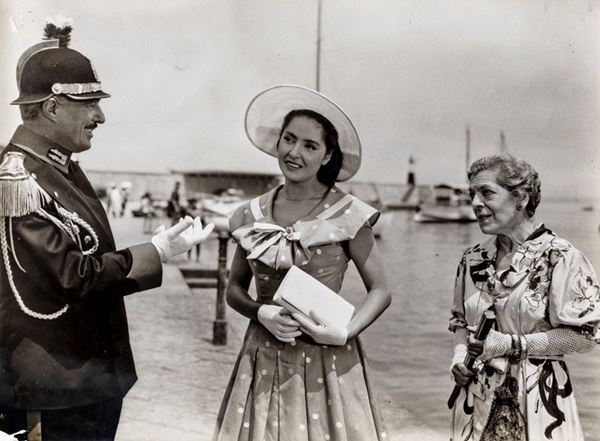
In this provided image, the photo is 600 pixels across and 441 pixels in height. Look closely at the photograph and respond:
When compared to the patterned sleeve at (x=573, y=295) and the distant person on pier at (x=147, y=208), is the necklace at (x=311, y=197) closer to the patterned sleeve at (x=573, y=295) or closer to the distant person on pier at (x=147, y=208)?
the patterned sleeve at (x=573, y=295)

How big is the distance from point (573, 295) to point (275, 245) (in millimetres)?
1043

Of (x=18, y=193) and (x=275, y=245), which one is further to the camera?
(x=275, y=245)

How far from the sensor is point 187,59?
145 inches

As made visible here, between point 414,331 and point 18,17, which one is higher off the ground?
point 18,17

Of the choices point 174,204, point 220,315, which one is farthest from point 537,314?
point 220,315

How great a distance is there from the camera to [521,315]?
2645 millimetres

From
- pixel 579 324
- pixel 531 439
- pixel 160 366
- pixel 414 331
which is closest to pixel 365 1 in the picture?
pixel 579 324

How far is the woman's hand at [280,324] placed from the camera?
9.04ft

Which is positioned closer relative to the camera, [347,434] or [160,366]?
[347,434]

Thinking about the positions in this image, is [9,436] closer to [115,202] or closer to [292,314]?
[292,314]

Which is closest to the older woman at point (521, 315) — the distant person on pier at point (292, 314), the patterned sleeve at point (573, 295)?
the patterned sleeve at point (573, 295)

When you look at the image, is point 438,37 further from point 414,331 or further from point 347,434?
point 414,331

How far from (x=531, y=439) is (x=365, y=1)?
1.97 metres

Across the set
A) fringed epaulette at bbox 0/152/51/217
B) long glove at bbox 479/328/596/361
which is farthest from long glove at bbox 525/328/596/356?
fringed epaulette at bbox 0/152/51/217
